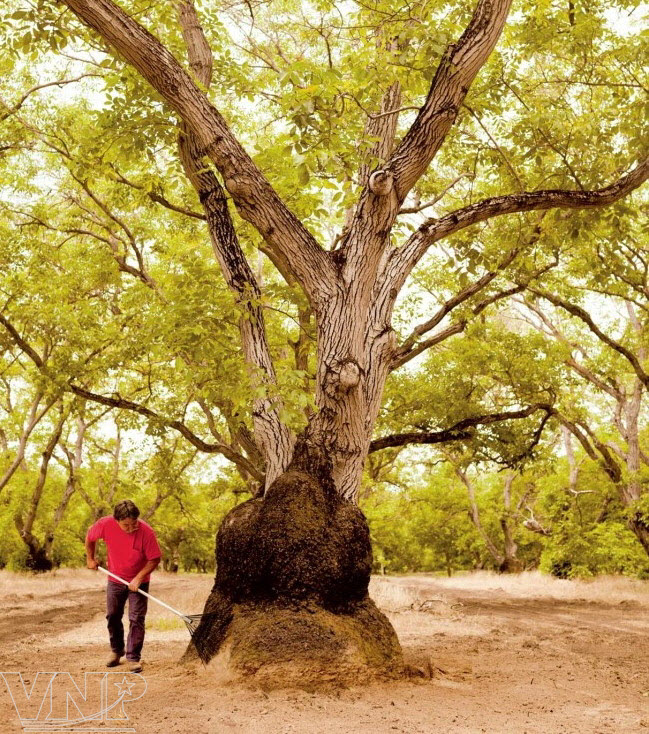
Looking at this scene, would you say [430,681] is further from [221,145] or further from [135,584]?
[221,145]

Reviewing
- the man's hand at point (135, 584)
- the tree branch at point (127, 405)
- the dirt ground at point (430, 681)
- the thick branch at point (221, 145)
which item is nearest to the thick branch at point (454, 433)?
the tree branch at point (127, 405)

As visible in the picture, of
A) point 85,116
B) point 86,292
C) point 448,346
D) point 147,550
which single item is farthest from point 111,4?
point 448,346

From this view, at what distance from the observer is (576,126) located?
9.03 metres

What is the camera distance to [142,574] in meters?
6.43

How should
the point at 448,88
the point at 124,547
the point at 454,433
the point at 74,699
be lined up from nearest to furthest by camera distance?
the point at 74,699
the point at 448,88
the point at 124,547
the point at 454,433

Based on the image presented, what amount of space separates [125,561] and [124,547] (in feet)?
0.45

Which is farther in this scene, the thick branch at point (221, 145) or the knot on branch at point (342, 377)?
the knot on branch at point (342, 377)

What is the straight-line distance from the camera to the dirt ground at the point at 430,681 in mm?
4430

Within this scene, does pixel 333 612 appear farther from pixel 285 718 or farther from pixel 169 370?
pixel 169 370

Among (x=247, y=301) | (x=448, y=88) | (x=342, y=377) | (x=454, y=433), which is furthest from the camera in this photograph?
(x=454, y=433)

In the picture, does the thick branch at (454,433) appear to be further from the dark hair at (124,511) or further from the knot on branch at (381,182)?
the knot on branch at (381,182)

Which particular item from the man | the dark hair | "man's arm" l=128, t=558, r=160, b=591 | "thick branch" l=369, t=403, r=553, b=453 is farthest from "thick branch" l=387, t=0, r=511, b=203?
"thick branch" l=369, t=403, r=553, b=453

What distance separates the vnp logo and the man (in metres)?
0.53

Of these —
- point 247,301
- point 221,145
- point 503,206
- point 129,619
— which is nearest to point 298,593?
point 129,619
